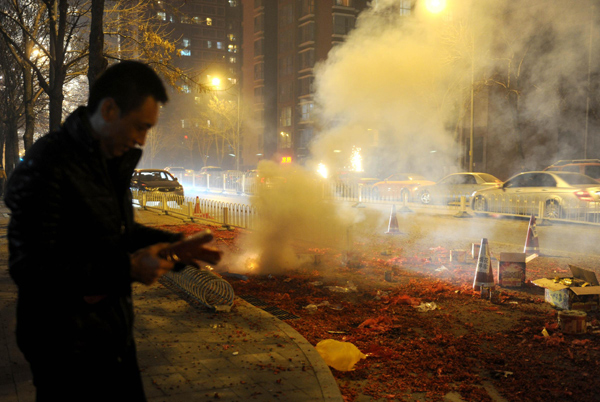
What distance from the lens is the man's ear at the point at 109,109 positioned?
166cm

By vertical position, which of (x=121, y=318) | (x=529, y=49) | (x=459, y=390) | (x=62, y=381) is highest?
(x=529, y=49)

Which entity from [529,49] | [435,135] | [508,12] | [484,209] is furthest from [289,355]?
[435,135]

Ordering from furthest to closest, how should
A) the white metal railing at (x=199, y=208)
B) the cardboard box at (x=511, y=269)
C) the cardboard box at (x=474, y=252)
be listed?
the white metal railing at (x=199, y=208), the cardboard box at (x=474, y=252), the cardboard box at (x=511, y=269)

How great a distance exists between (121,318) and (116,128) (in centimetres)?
65

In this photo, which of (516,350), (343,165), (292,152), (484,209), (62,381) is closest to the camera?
(62,381)

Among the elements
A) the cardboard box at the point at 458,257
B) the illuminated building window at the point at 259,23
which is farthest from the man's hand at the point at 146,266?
the illuminated building window at the point at 259,23

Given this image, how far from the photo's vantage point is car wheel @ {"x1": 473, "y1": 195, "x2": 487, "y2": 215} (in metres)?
17.6

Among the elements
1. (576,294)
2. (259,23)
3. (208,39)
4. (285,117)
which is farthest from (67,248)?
(208,39)

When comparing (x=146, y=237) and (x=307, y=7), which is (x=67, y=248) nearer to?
(x=146, y=237)

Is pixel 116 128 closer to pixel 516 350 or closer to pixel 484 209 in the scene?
pixel 516 350

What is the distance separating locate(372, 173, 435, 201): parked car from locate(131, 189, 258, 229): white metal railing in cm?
941

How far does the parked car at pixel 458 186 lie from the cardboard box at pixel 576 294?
47.2 ft

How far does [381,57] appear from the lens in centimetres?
2089

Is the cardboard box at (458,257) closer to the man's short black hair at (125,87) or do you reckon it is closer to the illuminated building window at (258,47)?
the man's short black hair at (125,87)
